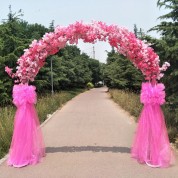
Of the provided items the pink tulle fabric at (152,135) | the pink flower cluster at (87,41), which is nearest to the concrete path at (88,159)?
the pink tulle fabric at (152,135)

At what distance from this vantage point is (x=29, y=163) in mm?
9375

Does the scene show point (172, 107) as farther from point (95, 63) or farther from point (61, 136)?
point (95, 63)

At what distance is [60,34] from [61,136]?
16.7 feet

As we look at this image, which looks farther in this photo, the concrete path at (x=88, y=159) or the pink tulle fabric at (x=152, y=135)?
the pink tulle fabric at (x=152, y=135)

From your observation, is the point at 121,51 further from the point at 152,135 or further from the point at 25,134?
the point at 25,134

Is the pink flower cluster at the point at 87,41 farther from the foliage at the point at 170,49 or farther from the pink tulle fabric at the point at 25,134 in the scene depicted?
the foliage at the point at 170,49

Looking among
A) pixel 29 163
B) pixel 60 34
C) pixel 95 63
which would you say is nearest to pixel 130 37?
pixel 60 34

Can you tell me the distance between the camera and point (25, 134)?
9.54 meters

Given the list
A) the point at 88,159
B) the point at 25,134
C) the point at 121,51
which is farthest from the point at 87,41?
the point at 88,159

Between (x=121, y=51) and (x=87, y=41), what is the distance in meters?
0.88

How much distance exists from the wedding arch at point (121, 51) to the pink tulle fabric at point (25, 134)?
0.08 feet

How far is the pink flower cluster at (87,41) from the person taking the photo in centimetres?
948

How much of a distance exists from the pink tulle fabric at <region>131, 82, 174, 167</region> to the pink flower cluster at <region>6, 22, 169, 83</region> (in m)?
0.42

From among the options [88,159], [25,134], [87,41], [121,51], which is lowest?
[88,159]
